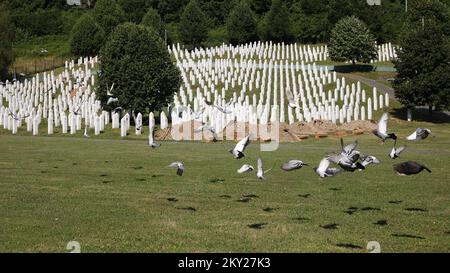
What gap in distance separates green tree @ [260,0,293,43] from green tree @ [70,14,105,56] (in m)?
27.1

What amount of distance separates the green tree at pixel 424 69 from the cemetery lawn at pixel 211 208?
2197 centimetres

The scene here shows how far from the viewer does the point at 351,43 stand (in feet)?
205

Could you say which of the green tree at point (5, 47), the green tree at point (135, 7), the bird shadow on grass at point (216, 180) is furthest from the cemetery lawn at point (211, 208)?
the green tree at point (135, 7)

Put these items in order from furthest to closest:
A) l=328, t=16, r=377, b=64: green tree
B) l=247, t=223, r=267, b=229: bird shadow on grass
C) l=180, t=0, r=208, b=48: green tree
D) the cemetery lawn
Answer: l=180, t=0, r=208, b=48: green tree
l=328, t=16, r=377, b=64: green tree
l=247, t=223, r=267, b=229: bird shadow on grass
the cemetery lawn

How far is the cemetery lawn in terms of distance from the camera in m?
7.98

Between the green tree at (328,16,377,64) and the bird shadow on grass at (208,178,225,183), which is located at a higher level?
the green tree at (328,16,377,64)

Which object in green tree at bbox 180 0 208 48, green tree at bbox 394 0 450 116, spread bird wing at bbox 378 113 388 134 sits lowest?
spread bird wing at bbox 378 113 388 134

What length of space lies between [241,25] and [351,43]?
75.4ft

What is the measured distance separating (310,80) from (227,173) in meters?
35.2

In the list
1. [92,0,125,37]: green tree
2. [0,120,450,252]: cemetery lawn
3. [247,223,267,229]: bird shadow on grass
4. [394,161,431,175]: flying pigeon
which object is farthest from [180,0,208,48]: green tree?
[394,161,431,175]: flying pigeon

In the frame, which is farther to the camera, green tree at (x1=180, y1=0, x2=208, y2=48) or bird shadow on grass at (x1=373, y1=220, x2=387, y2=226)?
green tree at (x1=180, y1=0, x2=208, y2=48)

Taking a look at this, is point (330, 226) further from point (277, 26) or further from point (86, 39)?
point (277, 26)

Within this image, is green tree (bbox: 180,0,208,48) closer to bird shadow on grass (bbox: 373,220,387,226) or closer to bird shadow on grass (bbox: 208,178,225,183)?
bird shadow on grass (bbox: 208,178,225,183)
